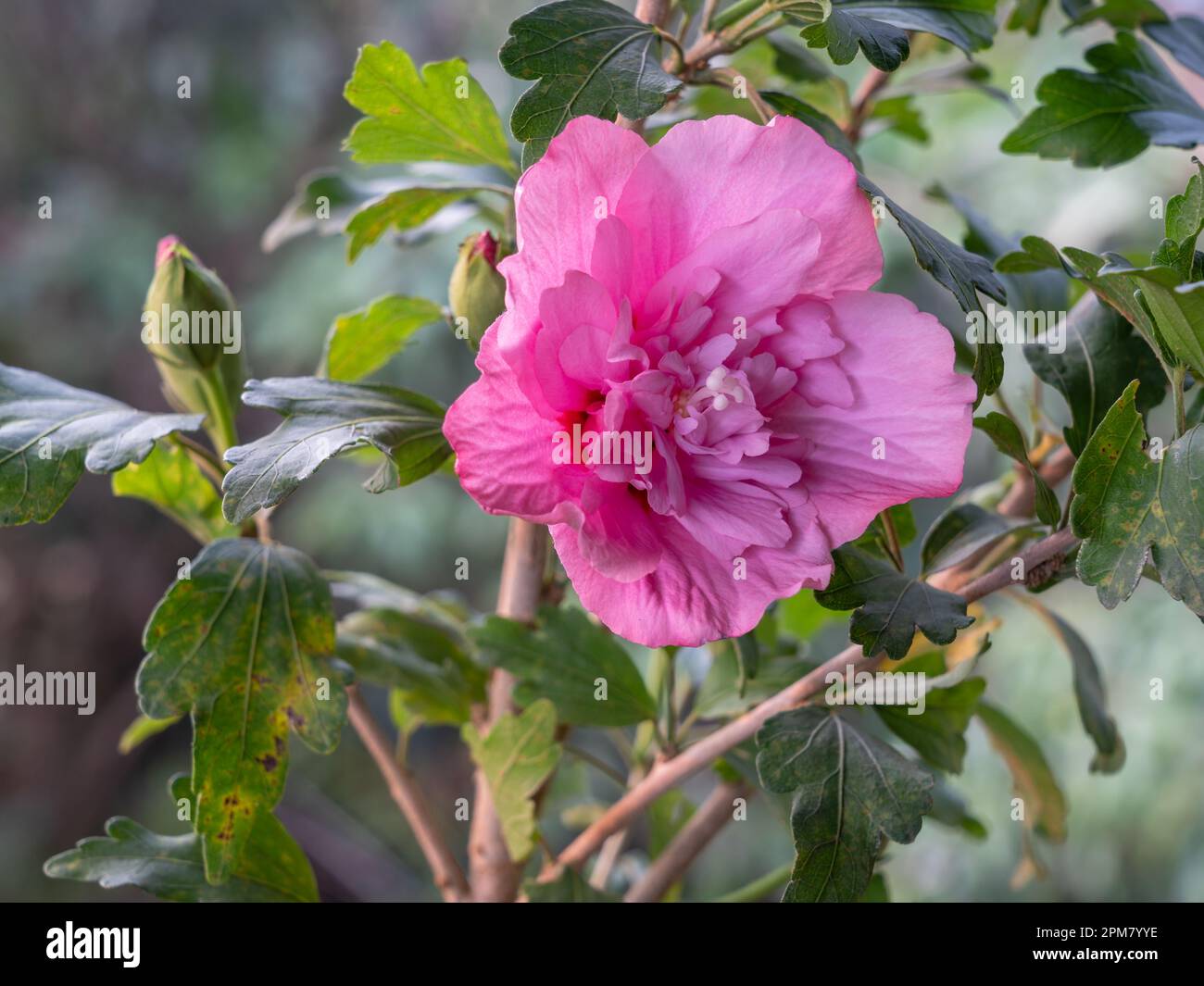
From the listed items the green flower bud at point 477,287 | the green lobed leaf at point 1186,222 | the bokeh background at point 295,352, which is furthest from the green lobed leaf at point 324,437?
the bokeh background at point 295,352

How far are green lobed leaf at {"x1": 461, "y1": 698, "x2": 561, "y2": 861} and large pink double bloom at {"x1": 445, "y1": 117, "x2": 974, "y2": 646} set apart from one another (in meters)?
0.17

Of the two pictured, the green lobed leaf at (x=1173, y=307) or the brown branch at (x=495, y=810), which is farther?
the brown branch at (x=495, y=810)

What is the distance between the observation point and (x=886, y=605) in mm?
343

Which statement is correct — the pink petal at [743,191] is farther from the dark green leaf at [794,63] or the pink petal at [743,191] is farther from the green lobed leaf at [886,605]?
the dark green leaf at [794,63]

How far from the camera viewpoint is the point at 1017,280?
0.50 metres

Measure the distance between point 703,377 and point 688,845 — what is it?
26 centimetres

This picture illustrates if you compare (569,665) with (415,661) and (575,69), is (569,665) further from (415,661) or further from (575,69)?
(575,69)

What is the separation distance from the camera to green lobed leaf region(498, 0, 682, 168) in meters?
0.34

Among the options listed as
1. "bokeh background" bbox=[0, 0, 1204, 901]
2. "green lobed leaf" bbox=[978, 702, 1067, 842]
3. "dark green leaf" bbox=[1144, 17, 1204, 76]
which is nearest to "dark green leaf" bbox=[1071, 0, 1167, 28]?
"dark green leaf" bbox=[1144, 17, 1204, 76]

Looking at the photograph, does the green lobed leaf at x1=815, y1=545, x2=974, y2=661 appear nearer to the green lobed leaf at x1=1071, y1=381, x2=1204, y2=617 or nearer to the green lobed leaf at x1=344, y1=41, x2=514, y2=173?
the green lobed leaf at x1=1071, y1=381, x2=1204, y2=617

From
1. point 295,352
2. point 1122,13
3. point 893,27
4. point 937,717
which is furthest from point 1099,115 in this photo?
point 295,352

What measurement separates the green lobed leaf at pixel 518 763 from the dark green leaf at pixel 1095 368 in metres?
0.23

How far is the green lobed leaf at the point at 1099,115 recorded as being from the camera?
0.48m
